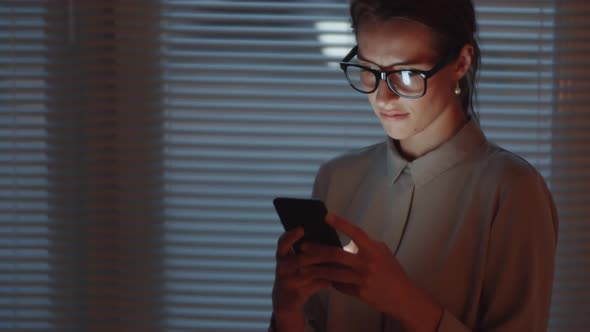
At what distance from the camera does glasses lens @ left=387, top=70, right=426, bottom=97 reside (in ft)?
3.44

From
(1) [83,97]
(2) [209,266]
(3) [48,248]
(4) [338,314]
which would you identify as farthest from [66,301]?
(4) [338,314]

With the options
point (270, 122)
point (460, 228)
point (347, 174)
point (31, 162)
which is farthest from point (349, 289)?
point (31, 162)

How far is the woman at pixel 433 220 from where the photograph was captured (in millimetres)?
1022

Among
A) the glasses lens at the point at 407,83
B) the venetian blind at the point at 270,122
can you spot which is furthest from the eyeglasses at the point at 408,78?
the venetian blind at the point at 270,122

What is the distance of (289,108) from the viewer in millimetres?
1742

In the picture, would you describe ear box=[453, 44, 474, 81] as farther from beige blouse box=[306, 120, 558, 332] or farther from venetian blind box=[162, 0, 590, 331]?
venetian blind box=[162, 0, 590, 331]

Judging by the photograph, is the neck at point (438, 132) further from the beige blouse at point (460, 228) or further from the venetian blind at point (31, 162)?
the venetian blind at point (31, 162)

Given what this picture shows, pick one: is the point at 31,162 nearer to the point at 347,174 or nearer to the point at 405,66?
the point at 347,174

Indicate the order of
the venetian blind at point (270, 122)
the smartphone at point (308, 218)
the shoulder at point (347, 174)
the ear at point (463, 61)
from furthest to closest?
the venetian blind at point (270, 122) < the shoulder at point (347, 174) < the ear at point (463, 61) < the smartphone at point (308, 218)

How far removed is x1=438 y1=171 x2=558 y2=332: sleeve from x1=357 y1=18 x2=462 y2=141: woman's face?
0.18 metres

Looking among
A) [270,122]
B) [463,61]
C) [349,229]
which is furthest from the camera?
[270,122]

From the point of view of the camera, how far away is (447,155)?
3.78 ft

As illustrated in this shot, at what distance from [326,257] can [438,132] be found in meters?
0.33

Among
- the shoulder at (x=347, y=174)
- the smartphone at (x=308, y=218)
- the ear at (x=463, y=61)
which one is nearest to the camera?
the smartphone at (x=308, y=218)
